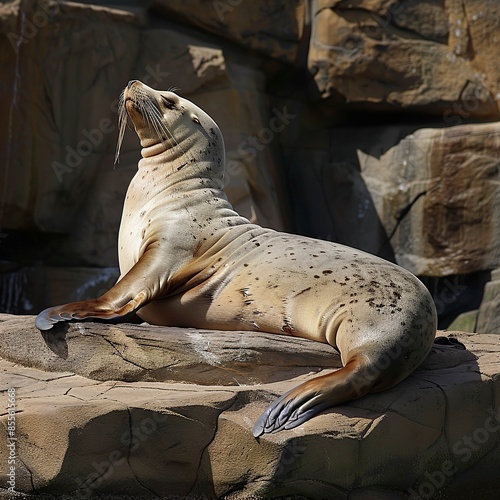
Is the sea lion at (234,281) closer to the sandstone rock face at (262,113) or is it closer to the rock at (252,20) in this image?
the sandstone rock face at (262,113)

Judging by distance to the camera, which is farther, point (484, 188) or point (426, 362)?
point (484, 188)

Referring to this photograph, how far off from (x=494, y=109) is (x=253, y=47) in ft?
8.35

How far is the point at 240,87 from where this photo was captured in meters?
9.68

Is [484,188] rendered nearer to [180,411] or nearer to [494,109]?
[494,109]

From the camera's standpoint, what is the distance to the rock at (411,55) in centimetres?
942

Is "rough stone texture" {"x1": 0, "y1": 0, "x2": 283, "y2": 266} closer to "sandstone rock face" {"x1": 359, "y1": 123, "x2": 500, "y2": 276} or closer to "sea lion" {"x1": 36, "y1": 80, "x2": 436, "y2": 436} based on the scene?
"sandstone rock face" {"x1": 359, "y1": 123, "x2": 500, "y2": 276}

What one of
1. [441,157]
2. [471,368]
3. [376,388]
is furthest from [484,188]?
[376,388]
